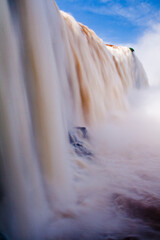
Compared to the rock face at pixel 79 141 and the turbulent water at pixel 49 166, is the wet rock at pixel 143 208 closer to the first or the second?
Result: the turbulent water at pixel 49 166

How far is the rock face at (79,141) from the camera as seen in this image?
2395mm

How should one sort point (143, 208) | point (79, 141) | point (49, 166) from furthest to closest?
point (79, 141) < point (49, 166) < point (143, 208)

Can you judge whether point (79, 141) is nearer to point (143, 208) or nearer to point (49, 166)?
point (49, 166)

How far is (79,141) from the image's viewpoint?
2.58 metres

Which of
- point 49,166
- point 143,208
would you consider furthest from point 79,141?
point 143,208

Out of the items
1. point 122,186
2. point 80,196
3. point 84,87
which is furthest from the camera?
point 84,87

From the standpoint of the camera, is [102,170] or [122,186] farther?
[102,170]

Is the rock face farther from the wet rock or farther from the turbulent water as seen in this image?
the wet rock

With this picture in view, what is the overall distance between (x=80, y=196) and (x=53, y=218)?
35cm

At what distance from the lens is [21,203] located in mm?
1107

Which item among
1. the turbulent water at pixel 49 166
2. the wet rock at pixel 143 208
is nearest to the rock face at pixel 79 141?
the turbulent water at pixel 49 166

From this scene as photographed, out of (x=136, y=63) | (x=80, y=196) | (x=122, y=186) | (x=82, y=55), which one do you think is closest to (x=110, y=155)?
(x=122, y=186)

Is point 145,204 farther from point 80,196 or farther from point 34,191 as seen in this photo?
point 34,191

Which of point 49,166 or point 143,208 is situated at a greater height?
point 49,166
